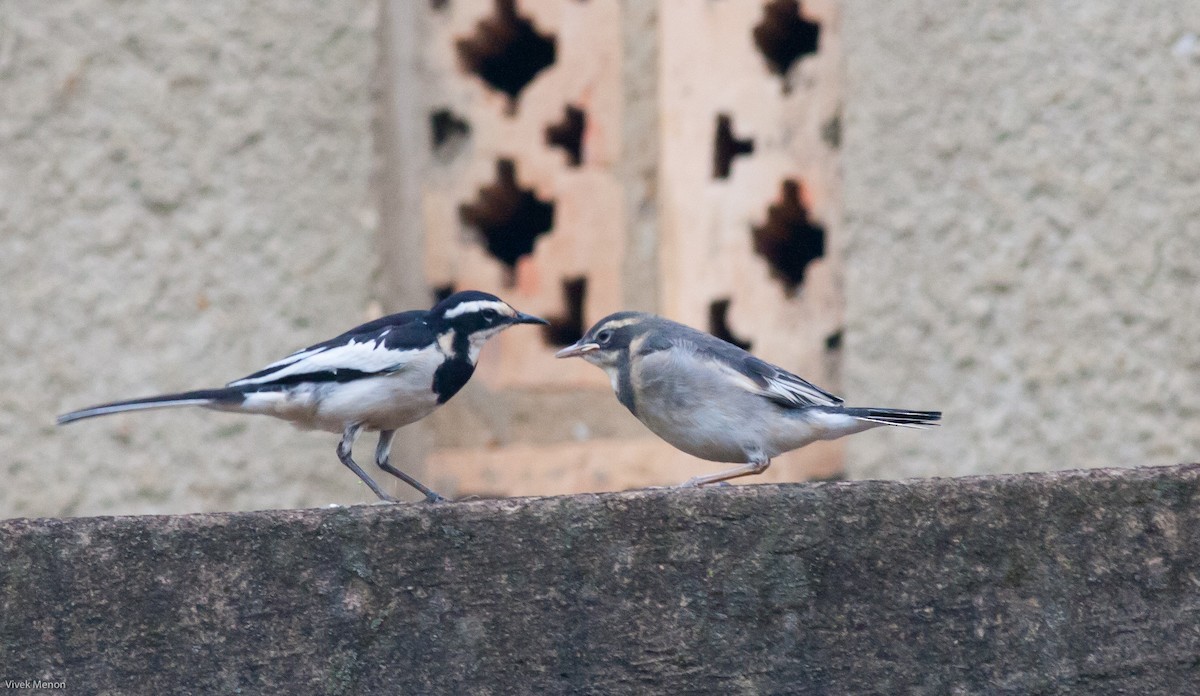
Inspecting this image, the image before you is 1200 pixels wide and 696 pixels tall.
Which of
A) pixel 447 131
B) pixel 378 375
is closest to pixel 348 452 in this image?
pixel 378 375

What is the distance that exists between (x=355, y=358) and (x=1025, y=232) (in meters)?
1.98

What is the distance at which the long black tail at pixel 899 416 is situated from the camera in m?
3.26

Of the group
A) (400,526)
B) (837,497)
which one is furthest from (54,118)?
(837,497)

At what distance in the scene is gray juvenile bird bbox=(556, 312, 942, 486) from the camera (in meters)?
3.53

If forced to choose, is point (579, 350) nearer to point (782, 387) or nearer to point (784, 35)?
point (782, 387)

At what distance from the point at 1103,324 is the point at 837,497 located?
2303mm

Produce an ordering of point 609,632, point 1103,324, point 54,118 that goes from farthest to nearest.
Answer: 1. point 54,118
2. point 1103,324
3. point 609,632

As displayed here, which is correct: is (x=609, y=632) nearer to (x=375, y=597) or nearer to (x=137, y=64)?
(x=375, y=597)

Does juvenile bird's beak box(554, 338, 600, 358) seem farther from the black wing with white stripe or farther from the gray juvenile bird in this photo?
the black wing with white stripe

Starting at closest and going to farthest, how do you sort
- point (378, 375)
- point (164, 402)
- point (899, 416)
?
point (899, 416), point (164, 402), point (378, 375)

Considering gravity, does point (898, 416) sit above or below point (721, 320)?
above

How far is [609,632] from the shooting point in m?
2.48

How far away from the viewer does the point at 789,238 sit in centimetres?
501

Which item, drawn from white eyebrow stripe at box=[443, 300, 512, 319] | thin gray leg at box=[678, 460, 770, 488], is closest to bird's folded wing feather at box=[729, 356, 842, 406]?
thin gray leg at box=[678, 460, 770, 488]
